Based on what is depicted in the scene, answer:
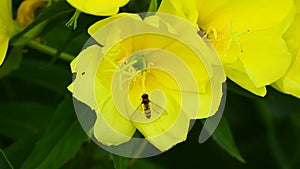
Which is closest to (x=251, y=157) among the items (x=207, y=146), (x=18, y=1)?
(x=207, y=146)

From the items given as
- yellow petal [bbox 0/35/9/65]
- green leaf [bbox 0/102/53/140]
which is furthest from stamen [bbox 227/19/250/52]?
green leaf [bbox 0/102/53/140]

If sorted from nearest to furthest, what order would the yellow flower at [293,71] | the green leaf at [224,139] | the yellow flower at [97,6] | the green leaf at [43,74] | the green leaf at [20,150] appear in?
the yellow flower at [97,6]
the yellow flower at [293,71]
the green leaf at [224,139]
the green leaf at [20,150]
the green leaf at [43,74]

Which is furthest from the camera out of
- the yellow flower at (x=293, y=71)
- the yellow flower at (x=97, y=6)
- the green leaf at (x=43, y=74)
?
the green leaf at (x=43, y=74)

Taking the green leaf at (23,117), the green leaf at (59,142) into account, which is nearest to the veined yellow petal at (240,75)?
the green leaf at (59,142)

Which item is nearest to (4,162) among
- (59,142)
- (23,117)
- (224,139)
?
(59,142)

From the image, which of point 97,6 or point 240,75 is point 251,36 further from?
point 97,6

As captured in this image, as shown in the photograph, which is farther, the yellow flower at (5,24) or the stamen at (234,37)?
the yellow flower at (5,24)

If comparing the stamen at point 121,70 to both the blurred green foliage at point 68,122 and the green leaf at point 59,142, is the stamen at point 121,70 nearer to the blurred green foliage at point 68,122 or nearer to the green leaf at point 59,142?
the blurred green foliage at point 68,122
